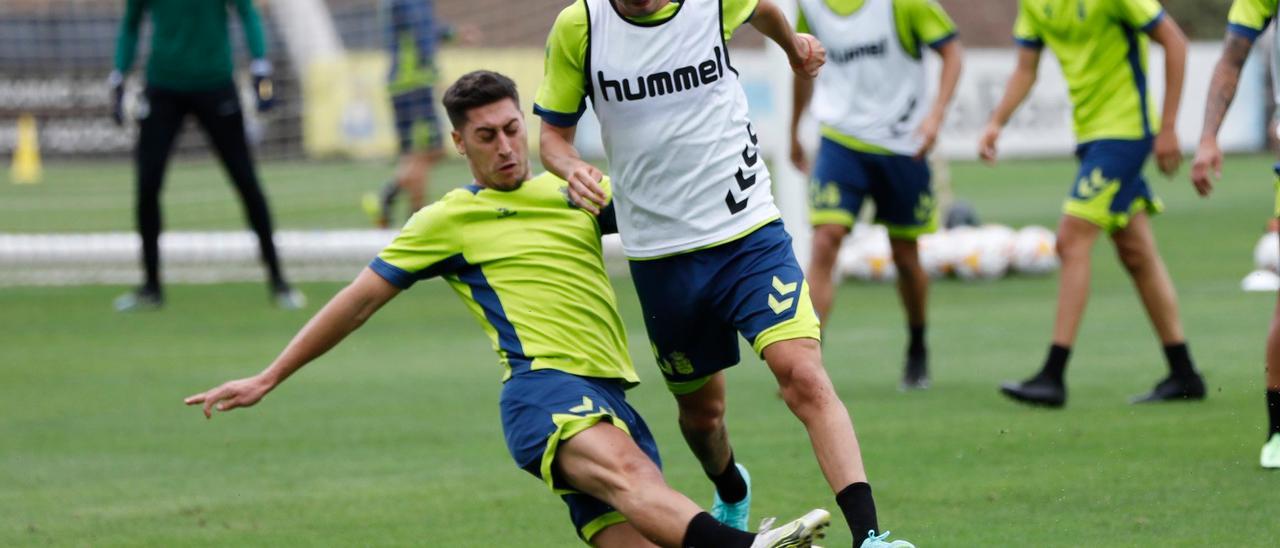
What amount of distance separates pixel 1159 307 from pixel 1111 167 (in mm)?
637

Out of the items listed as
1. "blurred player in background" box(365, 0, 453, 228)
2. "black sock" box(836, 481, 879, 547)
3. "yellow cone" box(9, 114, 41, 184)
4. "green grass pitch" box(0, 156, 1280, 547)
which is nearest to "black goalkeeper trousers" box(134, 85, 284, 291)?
"green grass pitch" box(0, 156, 1280, 547)

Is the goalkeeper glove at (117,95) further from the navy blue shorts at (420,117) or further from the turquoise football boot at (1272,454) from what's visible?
the turquoise football boot at (1272,454)

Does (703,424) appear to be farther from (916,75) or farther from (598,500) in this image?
(916,75)

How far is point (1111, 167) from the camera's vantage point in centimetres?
743

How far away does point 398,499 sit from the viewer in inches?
230

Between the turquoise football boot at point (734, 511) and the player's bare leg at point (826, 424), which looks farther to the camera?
the turquoise football boot at point (734, 511)

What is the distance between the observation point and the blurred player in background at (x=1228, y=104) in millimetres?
5758

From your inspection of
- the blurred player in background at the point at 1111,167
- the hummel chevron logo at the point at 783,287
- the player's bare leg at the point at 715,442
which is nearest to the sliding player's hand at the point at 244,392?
the player's bare leg at the point at 715,442

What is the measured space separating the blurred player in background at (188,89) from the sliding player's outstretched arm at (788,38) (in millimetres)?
6974

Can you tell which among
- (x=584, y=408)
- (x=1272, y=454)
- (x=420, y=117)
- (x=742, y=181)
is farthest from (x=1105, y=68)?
(x=420, y=117)

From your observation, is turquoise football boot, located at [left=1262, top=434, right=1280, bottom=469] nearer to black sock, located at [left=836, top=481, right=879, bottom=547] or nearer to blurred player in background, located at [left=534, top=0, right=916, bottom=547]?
blurred player in background, located at [left=534, top=0, right=916, bottom=547]

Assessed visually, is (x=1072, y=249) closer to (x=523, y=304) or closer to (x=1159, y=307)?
(x=1159, y=307)

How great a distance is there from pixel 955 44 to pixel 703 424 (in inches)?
140

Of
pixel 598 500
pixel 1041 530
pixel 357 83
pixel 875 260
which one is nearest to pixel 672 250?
pixel 598 500
